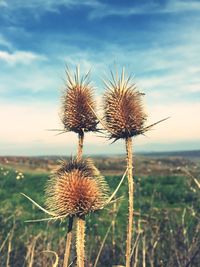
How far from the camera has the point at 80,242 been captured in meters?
3.87

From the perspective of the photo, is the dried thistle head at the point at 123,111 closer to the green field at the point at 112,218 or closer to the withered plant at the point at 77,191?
the withered plant at the point at 77,191

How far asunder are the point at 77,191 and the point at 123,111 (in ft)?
2.95

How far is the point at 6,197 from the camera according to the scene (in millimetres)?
18406

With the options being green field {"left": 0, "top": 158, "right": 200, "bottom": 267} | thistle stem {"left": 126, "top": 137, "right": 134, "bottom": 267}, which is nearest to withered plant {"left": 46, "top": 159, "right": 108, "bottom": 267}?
thistle stem {"left": 126, "top": 137, "right": 134, "bottom": 267}

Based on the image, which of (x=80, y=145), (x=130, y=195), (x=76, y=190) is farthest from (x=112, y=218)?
(x=130, y=195)

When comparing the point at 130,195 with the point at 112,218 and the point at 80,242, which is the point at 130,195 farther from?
the point at 112,218

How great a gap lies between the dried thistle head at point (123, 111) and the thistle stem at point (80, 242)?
2.78 feet

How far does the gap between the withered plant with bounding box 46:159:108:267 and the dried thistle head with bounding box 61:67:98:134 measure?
1.20 ft

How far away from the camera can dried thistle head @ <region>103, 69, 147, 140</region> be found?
4008 millimetres

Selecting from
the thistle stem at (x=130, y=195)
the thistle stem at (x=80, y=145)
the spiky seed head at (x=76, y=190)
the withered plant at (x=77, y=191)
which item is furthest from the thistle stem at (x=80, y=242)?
the thistle stem at (x=80, y=145)

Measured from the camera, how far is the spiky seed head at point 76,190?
13.7ft

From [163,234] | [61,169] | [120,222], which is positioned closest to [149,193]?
[120,222]

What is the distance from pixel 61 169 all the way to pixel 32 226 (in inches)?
402

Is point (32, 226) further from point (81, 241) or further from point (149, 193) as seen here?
point (81, 241)
